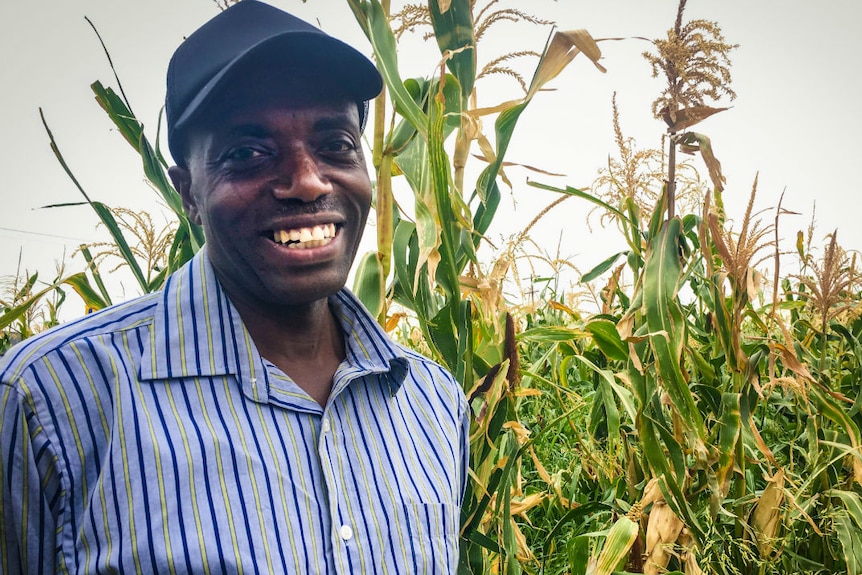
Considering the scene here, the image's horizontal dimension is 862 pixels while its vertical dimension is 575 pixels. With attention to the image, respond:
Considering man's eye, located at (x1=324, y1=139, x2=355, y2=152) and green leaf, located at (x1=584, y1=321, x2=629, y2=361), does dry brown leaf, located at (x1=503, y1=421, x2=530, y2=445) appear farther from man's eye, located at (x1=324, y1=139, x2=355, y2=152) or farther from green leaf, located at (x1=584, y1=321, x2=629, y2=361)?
man's eye, located at (x1=324, y1=139, x2=355, y2=152)

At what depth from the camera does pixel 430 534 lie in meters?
1.15

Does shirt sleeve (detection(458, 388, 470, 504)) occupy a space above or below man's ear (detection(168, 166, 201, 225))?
below

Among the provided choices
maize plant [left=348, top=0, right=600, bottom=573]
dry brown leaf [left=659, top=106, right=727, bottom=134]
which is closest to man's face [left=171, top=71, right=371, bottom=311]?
maize plant [left=348, top=0, right=600, bottom=573]

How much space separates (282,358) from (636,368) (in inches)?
38.4

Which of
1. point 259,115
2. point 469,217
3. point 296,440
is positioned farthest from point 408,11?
point 296,440

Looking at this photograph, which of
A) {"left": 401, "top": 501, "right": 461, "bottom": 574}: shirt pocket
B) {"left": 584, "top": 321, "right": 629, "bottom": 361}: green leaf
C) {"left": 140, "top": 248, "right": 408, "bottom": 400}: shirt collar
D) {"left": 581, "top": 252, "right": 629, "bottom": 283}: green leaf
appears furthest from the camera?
{"left": 581, "top": 252, "right": 629, "bottom": 283}: green leaf

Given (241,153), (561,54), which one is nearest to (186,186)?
(241,153)

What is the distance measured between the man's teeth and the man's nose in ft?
0.14

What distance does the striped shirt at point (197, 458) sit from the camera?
2.91 feet


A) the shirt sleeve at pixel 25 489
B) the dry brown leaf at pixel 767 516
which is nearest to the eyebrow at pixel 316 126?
the shirt sleeve at pixel 25 489

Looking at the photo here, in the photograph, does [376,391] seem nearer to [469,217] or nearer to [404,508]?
[404,508]

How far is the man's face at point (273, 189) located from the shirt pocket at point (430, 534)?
353 mm

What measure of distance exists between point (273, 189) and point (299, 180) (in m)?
0.04

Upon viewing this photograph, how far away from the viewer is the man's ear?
1.20 metres
